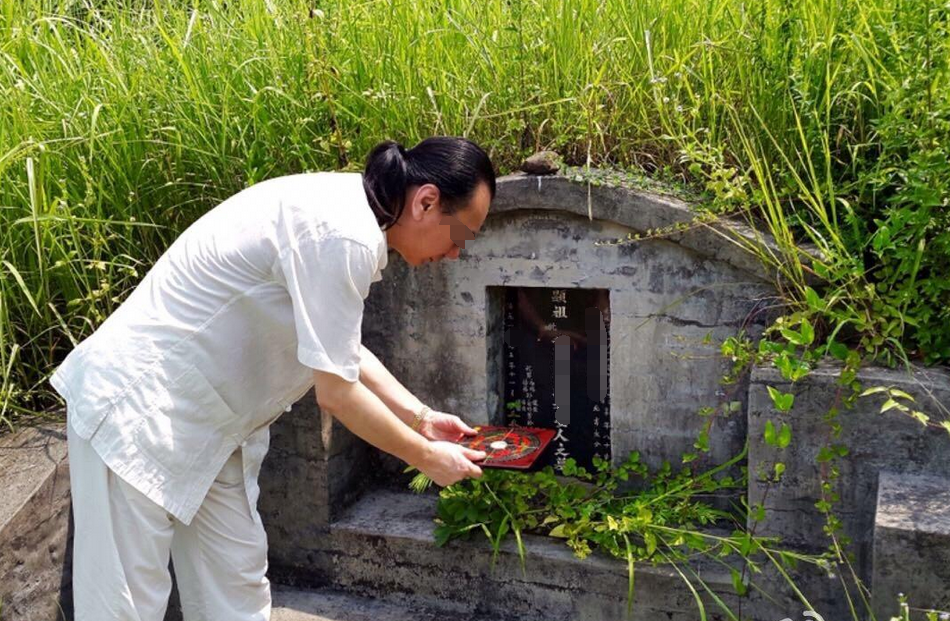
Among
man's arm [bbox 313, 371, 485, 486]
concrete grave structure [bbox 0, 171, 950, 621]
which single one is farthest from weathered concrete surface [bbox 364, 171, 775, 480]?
man's arm [bbox 313, 371, 485, 486]

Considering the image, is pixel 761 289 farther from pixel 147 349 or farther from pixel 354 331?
pixel 147 349

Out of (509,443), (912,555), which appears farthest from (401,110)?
(912,555)

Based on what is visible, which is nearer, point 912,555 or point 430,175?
point 430,175

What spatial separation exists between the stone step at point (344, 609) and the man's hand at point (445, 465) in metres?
1.20

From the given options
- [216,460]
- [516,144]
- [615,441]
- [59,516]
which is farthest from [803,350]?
A: [59,516]

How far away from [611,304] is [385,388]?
3.38 feet

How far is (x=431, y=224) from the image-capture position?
8.04 ft

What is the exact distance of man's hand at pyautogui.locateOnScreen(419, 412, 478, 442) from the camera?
2.94m

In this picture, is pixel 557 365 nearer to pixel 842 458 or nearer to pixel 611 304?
pixel 611 304

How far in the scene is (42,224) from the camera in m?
3.63

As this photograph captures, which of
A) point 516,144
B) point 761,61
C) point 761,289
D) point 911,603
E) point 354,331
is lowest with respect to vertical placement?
point 911,603

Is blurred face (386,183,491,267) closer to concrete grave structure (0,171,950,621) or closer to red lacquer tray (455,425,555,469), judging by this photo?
red lacquer tray (455,425,555,469)

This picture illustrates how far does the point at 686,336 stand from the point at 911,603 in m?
1.16

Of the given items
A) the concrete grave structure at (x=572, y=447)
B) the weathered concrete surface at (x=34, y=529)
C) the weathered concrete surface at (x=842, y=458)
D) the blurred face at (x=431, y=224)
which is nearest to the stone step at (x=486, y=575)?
the concrete grave structure at (x=572, y=447)
